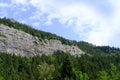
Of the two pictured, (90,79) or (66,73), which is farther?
(90,79)

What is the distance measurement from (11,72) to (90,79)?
66.4m

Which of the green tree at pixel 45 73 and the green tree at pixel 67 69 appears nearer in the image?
the green tree at pixel 67 69

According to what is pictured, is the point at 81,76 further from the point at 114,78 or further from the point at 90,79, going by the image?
the point at 114,78

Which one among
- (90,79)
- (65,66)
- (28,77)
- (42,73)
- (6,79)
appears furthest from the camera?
(28,77)

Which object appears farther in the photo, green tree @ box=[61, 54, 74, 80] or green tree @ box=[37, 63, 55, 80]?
green tree @ box=[37, 63, 55, 80]

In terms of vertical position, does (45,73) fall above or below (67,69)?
below

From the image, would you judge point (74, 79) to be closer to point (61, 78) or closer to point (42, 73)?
point (61, 78)

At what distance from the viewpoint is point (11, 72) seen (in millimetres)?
199250

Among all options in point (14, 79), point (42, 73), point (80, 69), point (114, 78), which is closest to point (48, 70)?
point (42, 73)

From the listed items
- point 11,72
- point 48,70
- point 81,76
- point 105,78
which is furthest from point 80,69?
Answer: point 11,72

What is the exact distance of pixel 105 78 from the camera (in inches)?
5300

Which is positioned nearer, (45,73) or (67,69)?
(67,69)

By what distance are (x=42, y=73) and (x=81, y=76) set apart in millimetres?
34134

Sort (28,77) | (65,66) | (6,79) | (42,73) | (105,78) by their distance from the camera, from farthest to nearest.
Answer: (28,77) → (42,73) → (6,79) → (105,78) → (65,66)
